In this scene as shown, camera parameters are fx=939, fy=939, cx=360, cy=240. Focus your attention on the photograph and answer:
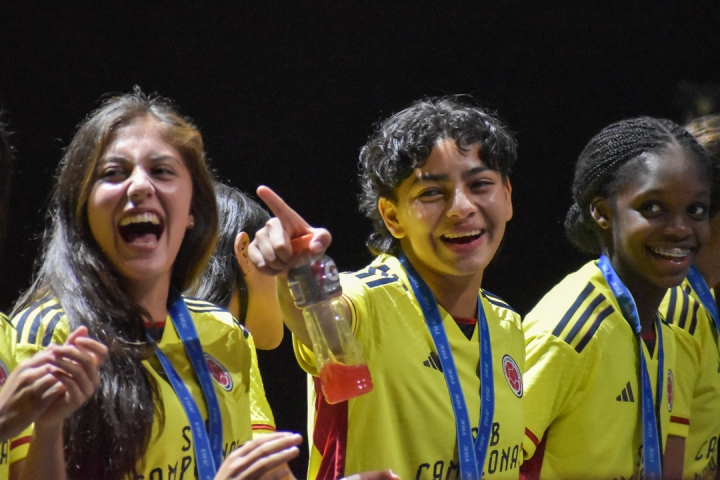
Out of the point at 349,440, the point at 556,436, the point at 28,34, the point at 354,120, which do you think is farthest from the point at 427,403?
the point at 28,34

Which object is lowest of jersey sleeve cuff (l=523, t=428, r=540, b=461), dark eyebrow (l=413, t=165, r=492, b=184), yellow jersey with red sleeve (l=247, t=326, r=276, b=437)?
jersey sleeve cuff (l=523, t=428, r=540, b=461)

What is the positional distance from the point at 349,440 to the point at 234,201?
3.39 feet

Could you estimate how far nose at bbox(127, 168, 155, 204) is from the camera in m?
1.93

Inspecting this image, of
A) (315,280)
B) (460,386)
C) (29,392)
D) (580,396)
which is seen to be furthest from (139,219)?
(580,396)

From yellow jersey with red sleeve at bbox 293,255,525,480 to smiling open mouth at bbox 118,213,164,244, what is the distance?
381 millimetres

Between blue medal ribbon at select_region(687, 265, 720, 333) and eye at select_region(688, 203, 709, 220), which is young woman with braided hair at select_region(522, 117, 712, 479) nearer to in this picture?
eye at select_region(688, 203, 709, 220)

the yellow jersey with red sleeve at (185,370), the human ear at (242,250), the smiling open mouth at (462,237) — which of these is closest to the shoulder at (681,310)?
the smiling open mouth at (462,237)

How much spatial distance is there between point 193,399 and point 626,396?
1.22 m

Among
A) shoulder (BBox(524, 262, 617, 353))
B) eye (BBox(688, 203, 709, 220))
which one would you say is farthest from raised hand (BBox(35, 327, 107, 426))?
eye (BBox(688, 203, 709, 220))

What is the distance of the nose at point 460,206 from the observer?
7.21ft

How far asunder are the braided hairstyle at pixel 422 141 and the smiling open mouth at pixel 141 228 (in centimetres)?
61

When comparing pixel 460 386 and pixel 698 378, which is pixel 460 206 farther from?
pixel 698 378

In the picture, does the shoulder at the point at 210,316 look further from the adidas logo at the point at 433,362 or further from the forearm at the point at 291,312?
the adidas logo at the point at 433,362

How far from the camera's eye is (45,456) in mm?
1559
